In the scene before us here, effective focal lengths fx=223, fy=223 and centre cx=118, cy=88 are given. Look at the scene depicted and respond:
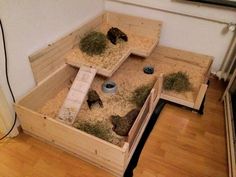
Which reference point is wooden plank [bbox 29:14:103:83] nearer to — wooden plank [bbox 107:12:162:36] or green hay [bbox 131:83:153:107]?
wooden plank [bbox 107:12:162:36]

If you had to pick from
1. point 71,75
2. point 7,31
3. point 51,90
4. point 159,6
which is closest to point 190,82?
point 159,6

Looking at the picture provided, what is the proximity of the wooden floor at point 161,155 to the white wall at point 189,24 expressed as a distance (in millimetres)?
800

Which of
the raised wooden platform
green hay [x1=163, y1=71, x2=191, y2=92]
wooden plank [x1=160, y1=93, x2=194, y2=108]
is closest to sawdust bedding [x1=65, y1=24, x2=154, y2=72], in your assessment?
the raised wooden platform

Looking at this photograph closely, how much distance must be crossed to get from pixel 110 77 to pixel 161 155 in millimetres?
872

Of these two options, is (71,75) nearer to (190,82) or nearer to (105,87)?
(105,87)

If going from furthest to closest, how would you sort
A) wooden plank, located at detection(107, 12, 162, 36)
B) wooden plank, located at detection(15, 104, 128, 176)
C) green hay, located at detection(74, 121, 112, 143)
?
wooden plank, located at detection(107, 12, 162, 36)
green hay, located at detection(74, 121, 112, 143)
wooden plank, located at detection(15, 104, 128, 176)

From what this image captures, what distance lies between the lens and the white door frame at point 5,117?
4.80 ft

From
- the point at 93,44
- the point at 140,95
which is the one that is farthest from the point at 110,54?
the point at 140,95

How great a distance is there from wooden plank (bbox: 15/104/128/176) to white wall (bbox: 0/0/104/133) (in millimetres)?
220

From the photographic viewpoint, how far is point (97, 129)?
1.56 metres

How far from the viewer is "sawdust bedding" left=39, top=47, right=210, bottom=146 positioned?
172cm

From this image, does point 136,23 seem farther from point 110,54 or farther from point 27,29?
point 27,29

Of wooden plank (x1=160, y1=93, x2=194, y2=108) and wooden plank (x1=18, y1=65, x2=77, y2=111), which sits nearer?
wooden plank (x1=18, y1=65, x2=77, y2=111)

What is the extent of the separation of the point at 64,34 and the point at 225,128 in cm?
150
